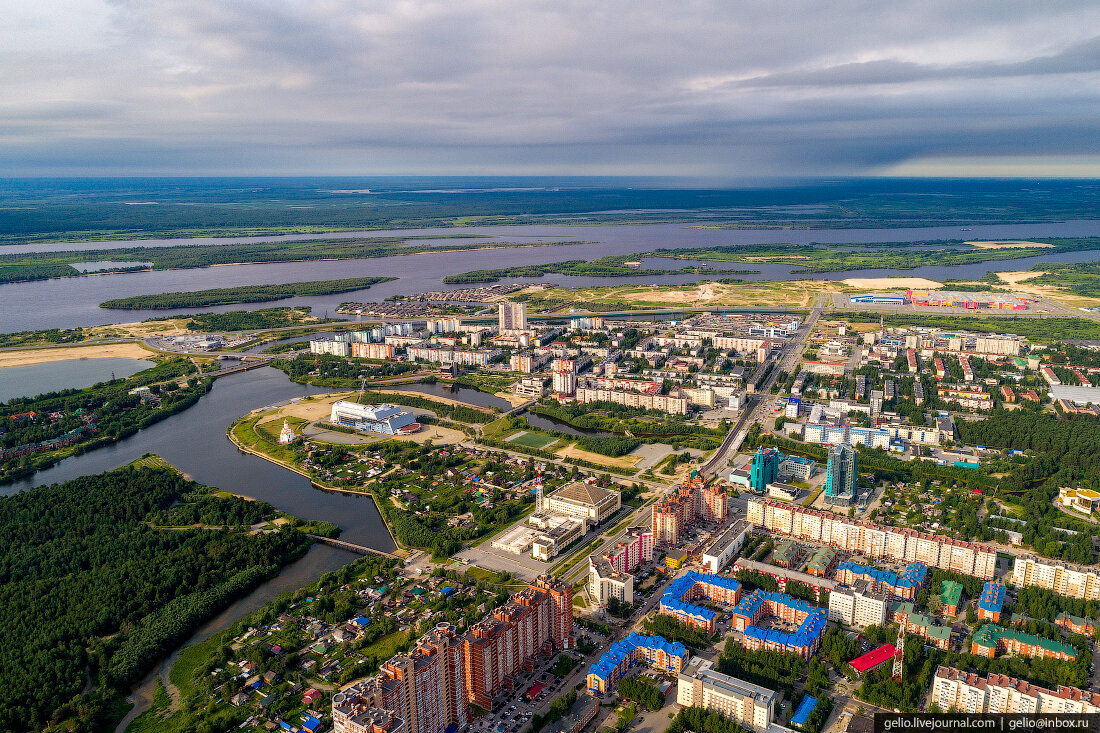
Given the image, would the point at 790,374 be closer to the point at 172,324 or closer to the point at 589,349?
the point at 589,349

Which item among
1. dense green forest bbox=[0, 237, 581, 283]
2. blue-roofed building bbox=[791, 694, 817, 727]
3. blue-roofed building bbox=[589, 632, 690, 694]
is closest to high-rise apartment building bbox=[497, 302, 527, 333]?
blue-roofed building bbox=[589, 632, 690, 694]

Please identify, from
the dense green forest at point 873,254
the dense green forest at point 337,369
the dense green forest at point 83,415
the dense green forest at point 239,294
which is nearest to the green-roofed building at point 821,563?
the dense green forest at point 337,369

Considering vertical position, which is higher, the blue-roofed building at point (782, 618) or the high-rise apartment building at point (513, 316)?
the high-rise apartment building at point (513, 316)

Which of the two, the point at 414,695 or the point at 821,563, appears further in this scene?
the point at 821,563

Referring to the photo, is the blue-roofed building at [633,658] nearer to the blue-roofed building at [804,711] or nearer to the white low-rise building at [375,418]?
the blue-roofed building at [804,711]

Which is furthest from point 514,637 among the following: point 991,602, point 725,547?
point 991,602

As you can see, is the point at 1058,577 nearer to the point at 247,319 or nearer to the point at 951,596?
the point at 951,596
